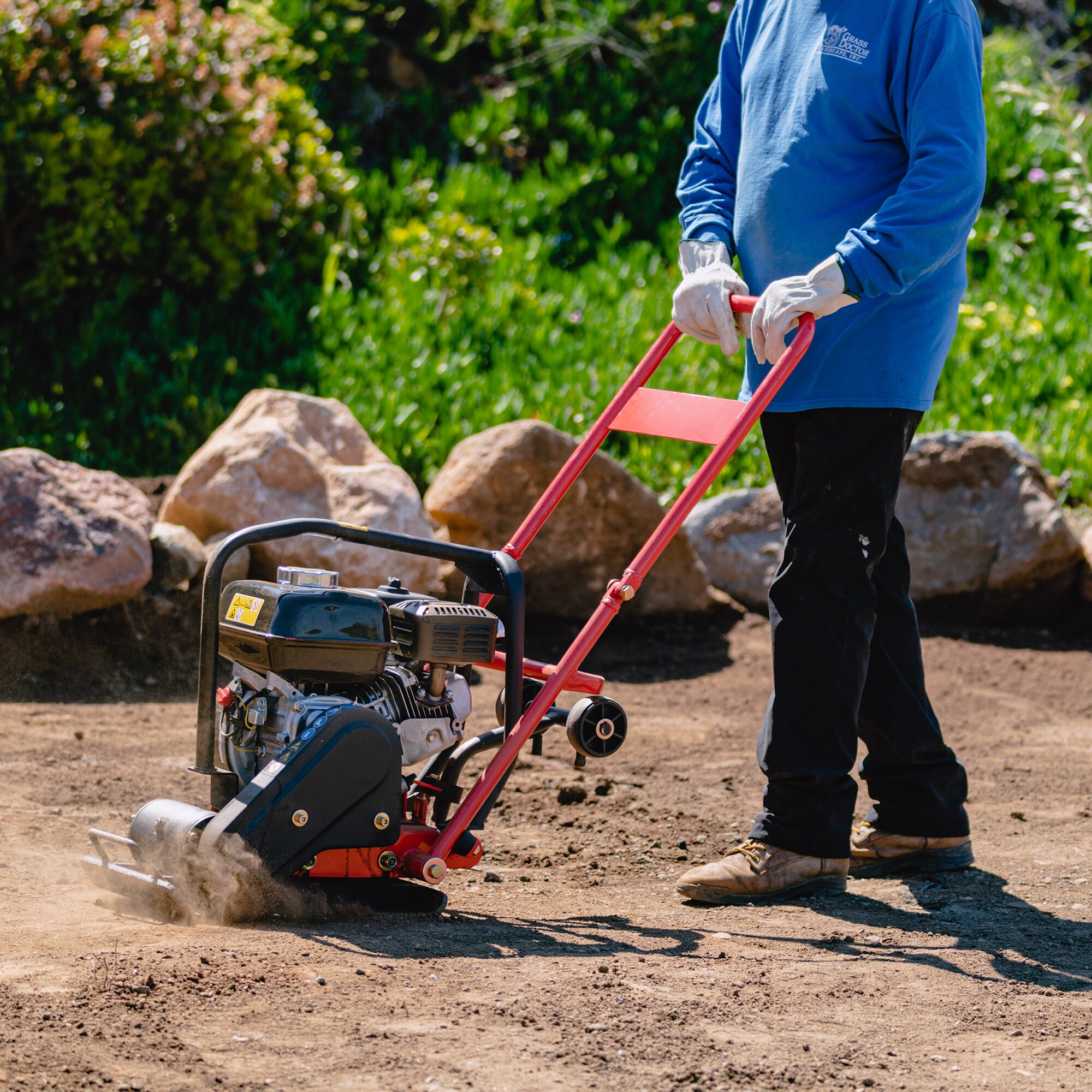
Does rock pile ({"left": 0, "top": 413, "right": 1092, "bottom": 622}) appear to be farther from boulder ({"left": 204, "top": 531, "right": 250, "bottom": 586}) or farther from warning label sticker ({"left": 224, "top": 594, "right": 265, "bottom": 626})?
warning label sticker ({"left": 224, "top": 594, "right": 265, "bottom": 626})

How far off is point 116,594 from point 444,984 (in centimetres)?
287

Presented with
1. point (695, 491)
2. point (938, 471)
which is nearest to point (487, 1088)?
point (695, 491)

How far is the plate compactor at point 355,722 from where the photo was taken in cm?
252

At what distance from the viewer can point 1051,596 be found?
603 cm

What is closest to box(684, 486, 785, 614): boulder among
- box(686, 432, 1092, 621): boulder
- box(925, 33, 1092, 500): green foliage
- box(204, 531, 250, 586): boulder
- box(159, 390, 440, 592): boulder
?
box(686, 432, 1092, 621): boulder

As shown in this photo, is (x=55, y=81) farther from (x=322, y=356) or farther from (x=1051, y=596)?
(x=1051, y=596)

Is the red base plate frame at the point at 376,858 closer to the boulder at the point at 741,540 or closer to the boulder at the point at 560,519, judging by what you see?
the boulder at the point at 560,519

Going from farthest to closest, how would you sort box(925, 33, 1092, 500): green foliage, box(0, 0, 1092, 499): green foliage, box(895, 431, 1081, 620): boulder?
box(925, 33, 1092, 500): green foliage
box(0, 0, 1092, 499): green foliage
box(895, 431, 1081, 620): boulder

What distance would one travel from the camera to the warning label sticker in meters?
2.64

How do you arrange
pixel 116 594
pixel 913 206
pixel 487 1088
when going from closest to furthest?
pixel 487 1088 < pixel 913 206 < pixel 116 594

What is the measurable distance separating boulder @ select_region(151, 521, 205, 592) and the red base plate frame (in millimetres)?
2417

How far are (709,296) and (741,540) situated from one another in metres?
3.14

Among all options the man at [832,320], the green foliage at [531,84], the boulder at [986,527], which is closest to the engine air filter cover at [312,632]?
the man at [832,320]

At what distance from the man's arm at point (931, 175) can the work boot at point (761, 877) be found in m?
1.20
